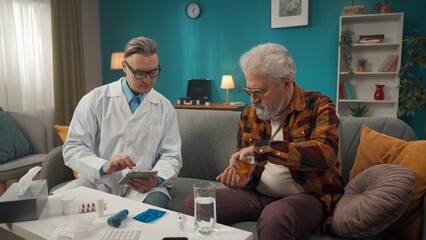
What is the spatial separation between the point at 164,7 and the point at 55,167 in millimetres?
3503

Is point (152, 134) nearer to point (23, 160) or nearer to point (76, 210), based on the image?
point (76, 210)

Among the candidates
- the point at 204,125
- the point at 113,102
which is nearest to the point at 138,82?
the point at 113,102

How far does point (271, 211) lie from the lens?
1.25 m

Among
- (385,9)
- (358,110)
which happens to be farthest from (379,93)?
(385,9)

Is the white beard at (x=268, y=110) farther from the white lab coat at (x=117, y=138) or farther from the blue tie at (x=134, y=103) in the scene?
the blue tie at (x=134, y=103)

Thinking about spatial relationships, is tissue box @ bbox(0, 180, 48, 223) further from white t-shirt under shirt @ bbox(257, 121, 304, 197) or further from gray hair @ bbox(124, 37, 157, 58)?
white t-shirt under shirt @ bbox(257, 121, 304, 197)

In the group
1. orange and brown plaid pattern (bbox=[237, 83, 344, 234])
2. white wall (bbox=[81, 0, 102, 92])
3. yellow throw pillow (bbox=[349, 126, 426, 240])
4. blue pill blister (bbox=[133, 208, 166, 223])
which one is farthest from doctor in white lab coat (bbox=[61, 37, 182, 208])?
white wall (bbox=[81, 0, 102, 92])

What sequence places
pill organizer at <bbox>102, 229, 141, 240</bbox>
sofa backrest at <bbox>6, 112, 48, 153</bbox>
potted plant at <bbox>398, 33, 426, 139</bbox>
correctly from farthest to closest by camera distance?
1. potted plant at <bbox>398, 33, 426, 139</bbox>
2. sofa backrest at <bbox>6, 112, 48, 153</bbox>
3. pill organizer at <bbox>102, 229, 141, 240</bbox>

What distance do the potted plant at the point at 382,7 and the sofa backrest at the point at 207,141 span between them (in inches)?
101

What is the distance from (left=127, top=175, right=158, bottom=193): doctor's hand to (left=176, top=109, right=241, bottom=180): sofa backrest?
1.84ft

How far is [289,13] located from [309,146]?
3234 mm

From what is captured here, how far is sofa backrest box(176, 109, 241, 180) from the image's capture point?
2061mm

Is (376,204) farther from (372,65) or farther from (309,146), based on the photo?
(372,65)

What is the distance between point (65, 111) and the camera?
4.35 metres
